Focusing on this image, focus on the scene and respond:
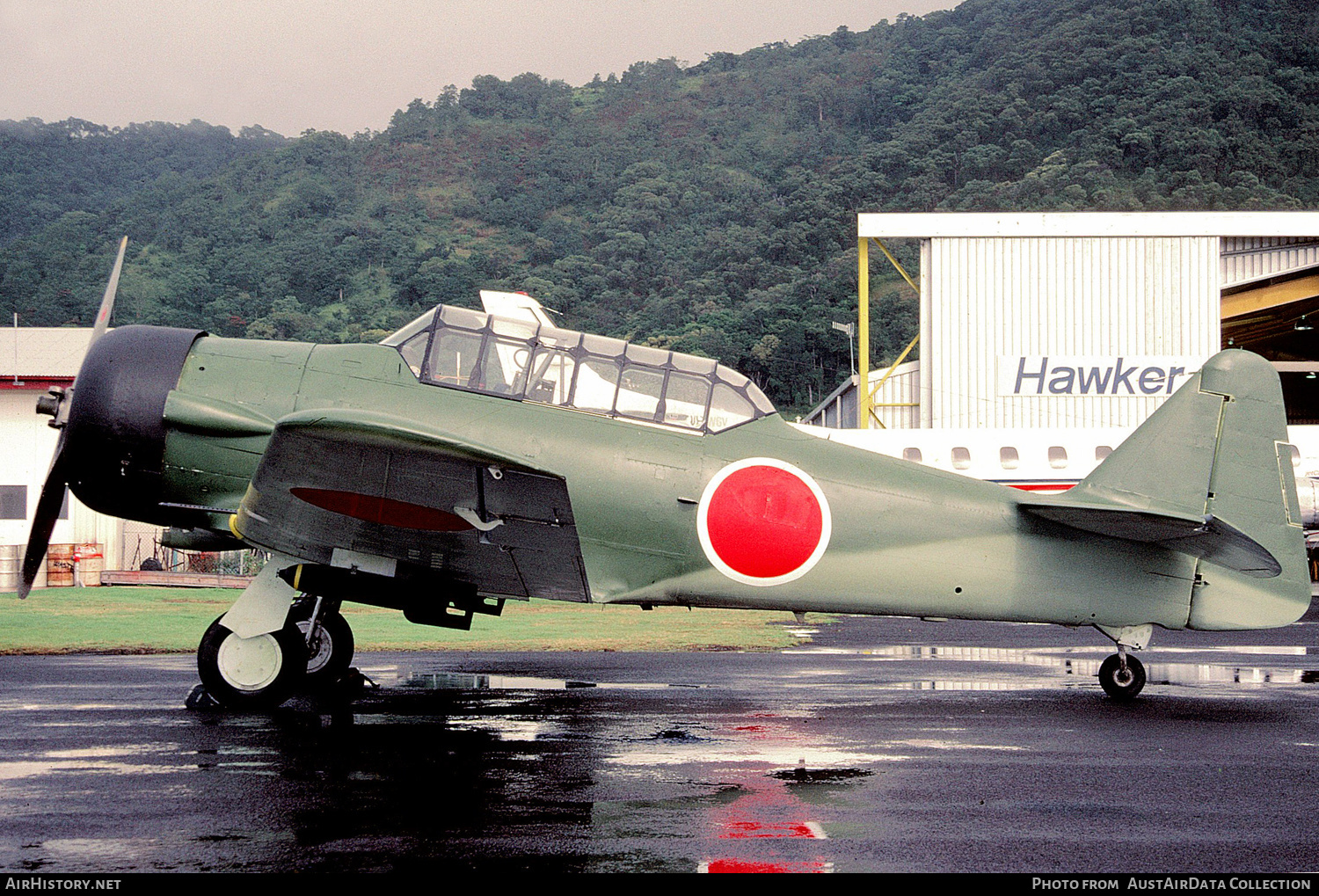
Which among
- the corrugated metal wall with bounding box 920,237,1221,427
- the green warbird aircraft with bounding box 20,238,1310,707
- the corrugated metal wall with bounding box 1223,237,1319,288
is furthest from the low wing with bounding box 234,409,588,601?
the corrugated metal wall with bounding box 1223,237,1319,288

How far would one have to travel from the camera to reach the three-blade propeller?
29.5ft

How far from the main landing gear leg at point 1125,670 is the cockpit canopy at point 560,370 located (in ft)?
12.5

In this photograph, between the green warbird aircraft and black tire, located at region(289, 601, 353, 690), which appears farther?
black tire, located at region(289, 601, 353, 690)

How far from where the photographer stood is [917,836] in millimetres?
5371

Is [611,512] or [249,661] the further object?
[611,512]

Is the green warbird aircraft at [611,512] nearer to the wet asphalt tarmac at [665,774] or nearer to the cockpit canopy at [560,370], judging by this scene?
the cockpit canopy at [560,370]

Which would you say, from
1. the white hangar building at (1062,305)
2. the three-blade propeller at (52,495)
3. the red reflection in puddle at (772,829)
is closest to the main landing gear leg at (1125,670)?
the red reflection in puddle at (772,829)

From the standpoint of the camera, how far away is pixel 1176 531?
940cm

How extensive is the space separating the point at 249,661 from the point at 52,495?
2297 mm

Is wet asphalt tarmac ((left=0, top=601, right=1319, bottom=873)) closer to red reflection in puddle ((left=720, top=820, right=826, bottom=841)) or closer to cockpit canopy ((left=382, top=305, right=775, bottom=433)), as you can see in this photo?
red reflection in puddle ((left=720, top=820, right=826, bottom=841))

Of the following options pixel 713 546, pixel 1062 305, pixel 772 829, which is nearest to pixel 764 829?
pixel 772 829

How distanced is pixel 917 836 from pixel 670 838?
46.2 inches

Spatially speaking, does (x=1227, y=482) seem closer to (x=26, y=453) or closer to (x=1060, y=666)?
(x=1060, y=666)

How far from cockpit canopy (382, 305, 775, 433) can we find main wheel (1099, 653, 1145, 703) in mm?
3916
